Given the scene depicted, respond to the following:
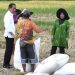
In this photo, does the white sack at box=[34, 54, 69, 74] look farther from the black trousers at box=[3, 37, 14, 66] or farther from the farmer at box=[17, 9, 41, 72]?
the black trousers at box=[3, 37, 14, 66]

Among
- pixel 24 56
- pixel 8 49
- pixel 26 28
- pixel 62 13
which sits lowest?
pixel 24 56

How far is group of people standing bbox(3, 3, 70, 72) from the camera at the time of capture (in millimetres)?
9445

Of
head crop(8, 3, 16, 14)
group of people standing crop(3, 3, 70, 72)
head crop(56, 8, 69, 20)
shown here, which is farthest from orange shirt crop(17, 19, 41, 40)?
head crop(56, 8, 69, 20)

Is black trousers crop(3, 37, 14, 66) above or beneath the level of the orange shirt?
beneath

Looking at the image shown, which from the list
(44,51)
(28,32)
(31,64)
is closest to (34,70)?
(31,64)

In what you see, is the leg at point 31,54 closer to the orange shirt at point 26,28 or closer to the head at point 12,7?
the orange shirt at point 26,28

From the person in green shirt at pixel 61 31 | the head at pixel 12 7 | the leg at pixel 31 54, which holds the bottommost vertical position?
the leg at pixel 31 54

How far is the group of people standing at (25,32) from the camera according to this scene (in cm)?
945

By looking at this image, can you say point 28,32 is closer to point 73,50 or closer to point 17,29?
point 17,29

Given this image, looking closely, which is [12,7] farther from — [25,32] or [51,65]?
[51,65]

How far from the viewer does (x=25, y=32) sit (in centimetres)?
945

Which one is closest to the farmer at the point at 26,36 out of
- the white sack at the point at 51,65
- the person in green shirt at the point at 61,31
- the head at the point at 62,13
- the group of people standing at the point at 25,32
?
the group of people standing at the point at 25,32

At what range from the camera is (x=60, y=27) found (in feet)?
34.8

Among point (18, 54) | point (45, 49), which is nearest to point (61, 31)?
point (18, 54)
